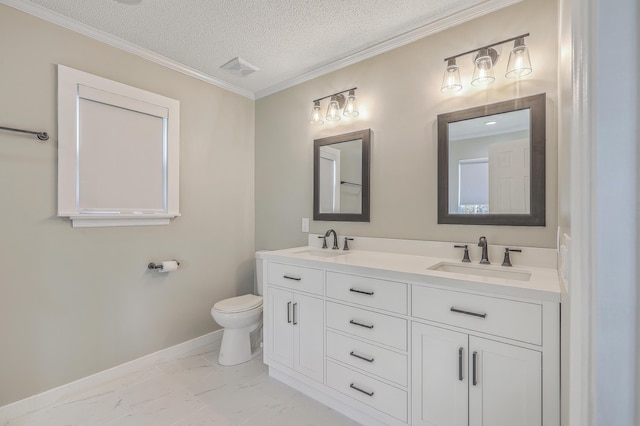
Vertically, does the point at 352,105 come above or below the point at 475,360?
above

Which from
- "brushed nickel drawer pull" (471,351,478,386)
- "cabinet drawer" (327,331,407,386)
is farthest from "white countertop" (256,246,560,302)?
"cabinet drawer" (327,331,407,386)

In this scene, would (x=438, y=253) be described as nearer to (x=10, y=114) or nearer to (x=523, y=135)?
(x=523, y=135)

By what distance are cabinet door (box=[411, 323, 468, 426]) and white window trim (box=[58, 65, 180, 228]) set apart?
208cm

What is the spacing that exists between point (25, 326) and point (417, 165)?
2.67 meters

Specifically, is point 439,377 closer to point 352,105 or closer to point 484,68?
point 484,68

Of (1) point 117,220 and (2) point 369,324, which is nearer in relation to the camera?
(2) point 369,324

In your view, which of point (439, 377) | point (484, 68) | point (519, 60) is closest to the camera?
point (439, 377)

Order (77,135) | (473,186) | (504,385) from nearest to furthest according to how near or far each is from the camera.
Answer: (504,385) < (473,186) < (77,135)

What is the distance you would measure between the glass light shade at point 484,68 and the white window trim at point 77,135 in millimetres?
2249

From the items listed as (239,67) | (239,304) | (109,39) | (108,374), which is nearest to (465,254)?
(239,304)

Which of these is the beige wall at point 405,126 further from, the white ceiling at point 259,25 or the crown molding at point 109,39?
the crown molding at point 109,39

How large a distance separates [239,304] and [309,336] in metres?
0.80

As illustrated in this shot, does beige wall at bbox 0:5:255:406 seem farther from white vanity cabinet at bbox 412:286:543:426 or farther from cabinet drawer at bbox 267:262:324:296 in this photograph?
white vanity cabinet at bbox 412:286:543:426

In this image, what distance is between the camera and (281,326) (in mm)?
A: 2053
